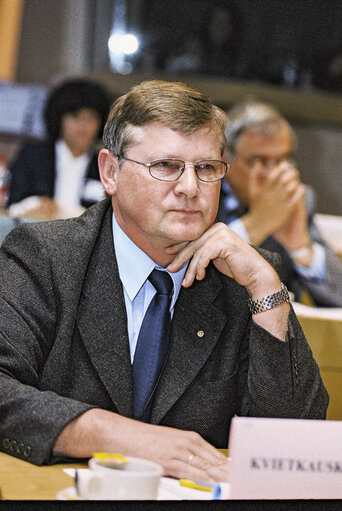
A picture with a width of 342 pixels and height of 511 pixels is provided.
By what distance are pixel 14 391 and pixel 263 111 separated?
6.44ft

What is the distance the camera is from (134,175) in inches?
45.6

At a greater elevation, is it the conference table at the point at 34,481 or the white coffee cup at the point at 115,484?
the white coffee cup at the point at 115,484

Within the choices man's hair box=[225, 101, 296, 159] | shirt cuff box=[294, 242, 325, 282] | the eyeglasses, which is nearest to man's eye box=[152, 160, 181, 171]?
the eyeglasses

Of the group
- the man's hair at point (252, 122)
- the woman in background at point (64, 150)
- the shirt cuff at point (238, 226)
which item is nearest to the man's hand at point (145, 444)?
the shirt cuff at point (238, 226)

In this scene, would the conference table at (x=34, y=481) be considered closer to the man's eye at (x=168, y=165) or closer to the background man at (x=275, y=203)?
the man's eye at (x=168, y=165)

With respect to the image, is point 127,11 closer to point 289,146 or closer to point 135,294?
point 289,146

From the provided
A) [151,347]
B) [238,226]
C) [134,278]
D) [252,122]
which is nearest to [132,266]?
[134,278]

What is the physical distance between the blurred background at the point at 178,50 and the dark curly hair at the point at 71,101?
268 mm

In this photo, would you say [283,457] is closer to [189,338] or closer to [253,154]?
[189,338]

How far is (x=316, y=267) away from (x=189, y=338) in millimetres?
1363

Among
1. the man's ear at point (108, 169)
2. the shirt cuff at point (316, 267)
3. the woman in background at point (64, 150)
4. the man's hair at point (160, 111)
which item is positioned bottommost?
the shirt cuff at point (316, 267)

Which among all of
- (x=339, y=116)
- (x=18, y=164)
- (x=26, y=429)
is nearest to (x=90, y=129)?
(x=18, y=164)

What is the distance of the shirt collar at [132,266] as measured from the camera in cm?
120

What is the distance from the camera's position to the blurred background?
3.51m
